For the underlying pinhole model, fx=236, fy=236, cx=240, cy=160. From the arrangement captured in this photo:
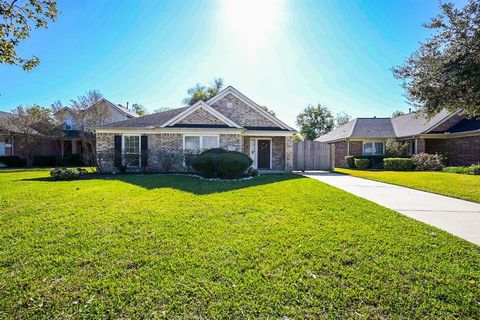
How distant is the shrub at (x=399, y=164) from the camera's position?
18641 mm

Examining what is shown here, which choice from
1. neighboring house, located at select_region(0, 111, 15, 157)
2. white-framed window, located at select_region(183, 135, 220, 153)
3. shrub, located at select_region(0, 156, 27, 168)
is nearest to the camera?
white-framed window, located at select_region(183, 135, 220, 153)

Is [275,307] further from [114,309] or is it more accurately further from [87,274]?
[87,274]

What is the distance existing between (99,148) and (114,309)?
51.3 feet

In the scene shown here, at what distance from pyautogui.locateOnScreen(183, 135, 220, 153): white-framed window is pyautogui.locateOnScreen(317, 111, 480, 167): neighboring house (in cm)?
1464

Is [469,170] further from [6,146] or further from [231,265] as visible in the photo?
[6,146]

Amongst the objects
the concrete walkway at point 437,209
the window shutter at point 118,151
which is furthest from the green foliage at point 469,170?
the window shutter at point 118,151

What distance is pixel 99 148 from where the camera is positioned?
51.3 ft

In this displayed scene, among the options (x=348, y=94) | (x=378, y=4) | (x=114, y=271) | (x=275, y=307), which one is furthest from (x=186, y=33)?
(x=348, y=94)

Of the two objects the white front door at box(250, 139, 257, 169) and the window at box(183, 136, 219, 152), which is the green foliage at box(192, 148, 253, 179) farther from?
the white front door at box(250, 139, 257, 169)

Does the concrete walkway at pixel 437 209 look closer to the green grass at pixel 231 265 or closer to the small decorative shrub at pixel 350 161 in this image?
the green grass at pixel 231 265

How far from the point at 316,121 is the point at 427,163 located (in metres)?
33.7

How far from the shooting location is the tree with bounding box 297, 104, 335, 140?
50312 millimetres

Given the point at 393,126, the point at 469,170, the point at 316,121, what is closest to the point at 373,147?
the point at 393,126

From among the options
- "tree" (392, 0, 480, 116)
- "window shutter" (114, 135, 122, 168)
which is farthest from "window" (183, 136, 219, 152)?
"tree" (392, 0, 480, 116)
